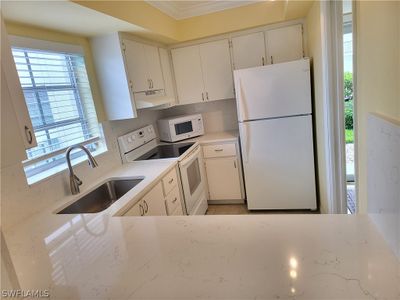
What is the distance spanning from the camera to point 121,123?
2.66 m

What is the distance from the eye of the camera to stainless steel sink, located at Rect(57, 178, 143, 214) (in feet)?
6.26

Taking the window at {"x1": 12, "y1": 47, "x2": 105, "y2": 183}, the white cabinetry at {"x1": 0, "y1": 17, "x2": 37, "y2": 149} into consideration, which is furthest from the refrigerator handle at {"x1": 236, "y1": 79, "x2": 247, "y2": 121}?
the white cabinetry at {"x1": 0, "y1": 17, "x2": 37, "y2": 149}

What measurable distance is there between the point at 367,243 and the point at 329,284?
0.25 m

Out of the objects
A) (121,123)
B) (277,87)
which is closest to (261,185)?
(277,87)

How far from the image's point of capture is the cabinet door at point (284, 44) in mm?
2873

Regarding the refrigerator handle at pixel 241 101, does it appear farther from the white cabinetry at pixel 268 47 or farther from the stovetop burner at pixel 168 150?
the stovetop burner at pixel 168 150

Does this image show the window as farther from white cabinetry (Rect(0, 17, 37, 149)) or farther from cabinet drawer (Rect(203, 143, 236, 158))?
cabinet drawer (Rect(203, 143, 236, 158))

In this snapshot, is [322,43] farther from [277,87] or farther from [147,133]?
[147,133]

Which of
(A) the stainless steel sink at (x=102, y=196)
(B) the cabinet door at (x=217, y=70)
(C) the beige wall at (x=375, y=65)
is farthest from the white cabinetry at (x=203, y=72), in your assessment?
(C) the beige wall at (x=375, y=65)

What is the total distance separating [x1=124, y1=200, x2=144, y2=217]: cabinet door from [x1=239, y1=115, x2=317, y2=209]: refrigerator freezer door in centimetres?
150

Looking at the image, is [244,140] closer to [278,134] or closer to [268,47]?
[278,134]

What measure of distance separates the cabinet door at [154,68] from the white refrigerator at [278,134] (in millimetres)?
861

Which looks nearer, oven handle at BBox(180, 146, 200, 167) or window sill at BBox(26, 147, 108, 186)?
window sill at BBox(26, 147, 108, 186)

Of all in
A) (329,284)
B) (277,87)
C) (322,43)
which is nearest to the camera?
(329,284)
